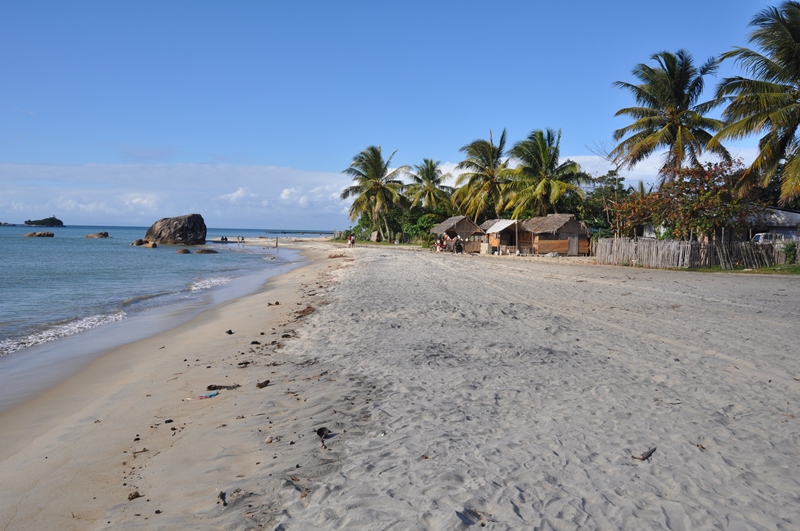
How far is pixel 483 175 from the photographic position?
39.2 m

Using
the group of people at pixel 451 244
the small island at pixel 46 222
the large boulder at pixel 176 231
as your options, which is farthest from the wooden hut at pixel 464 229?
the small island at pixel 46 222

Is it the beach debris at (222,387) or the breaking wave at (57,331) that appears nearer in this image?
the beach debris at (222,387)

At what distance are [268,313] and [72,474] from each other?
7.42 meters

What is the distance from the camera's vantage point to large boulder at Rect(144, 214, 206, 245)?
5978 centimetres

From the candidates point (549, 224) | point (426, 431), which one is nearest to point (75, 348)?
point (426, 431)

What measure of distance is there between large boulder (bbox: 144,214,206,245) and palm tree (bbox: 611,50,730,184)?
1924 inches

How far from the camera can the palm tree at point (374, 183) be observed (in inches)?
1783

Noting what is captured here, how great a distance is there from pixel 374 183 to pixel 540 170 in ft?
50.8

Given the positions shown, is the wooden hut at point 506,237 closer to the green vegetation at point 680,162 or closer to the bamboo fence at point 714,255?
the green vegetation at point 680,162

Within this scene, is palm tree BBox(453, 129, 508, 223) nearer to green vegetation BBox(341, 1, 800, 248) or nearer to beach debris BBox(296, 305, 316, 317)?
green vegetation BBox(341, 1, 800, 248)

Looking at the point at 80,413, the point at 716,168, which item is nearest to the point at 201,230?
the point at 716,168

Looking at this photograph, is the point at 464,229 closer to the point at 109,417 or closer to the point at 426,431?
the point at 109,417

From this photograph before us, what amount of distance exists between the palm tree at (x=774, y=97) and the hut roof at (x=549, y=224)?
36.0ft

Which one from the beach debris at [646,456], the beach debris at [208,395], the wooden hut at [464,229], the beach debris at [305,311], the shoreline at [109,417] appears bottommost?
the shoreline at [109,417]
